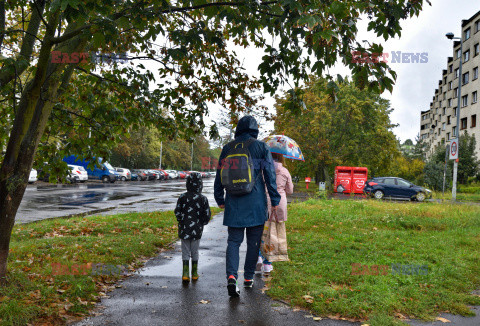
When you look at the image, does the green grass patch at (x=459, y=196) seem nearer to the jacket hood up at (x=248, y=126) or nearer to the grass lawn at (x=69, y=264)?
the grass lawn at (x=69, y=264)

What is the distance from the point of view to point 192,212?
4992 millimetres

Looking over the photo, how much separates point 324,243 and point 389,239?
1453mm

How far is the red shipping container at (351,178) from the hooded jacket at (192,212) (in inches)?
1033

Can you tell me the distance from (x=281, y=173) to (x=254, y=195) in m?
1.09

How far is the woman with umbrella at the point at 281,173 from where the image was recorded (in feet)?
17.2

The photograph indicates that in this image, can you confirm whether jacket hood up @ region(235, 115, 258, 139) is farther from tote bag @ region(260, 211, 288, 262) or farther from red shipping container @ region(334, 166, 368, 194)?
red shipping container @ region(334, 166, 368, 194)

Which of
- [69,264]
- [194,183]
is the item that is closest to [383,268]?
[194,183]

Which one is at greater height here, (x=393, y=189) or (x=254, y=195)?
(x=254, y=195)

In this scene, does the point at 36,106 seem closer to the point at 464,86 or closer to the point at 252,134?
the point at 252,134

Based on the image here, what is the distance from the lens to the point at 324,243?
6.96 m

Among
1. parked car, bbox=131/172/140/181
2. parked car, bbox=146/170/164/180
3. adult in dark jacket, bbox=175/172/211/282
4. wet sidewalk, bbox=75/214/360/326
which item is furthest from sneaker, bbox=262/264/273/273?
parked car, bbox=146/170/164/180

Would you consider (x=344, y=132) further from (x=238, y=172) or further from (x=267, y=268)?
(x=238, y=172)

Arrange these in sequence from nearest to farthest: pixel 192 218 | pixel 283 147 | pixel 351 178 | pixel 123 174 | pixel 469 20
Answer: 1. pixel 192 218
2. pixel 283 147
3. pixel 351 178
4. pixel 469 20
5. pixel 123 174

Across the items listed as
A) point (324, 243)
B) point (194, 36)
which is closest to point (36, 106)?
point (194, 36)
